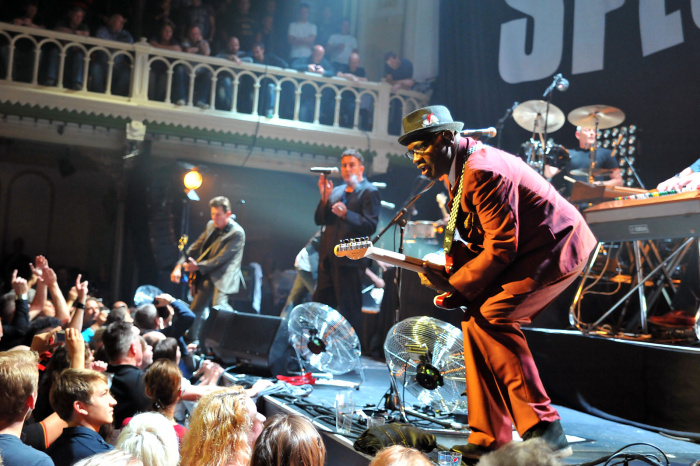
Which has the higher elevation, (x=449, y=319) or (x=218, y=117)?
(x=218, y=117)

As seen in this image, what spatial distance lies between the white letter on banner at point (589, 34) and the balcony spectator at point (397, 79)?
4472 millimetres

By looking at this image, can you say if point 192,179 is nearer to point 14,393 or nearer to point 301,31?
point 301,31

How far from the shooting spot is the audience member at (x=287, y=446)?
2.04 m

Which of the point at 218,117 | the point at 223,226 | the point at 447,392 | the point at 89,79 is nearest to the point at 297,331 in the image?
the point at 447,392

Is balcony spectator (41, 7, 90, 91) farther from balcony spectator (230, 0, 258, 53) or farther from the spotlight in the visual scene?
balcony spectator (230, 0, 258, 53)

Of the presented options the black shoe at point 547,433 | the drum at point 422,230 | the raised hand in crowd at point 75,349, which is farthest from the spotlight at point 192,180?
the black shoe at point 547,433

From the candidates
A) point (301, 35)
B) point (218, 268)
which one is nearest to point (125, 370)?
point (218, 268)

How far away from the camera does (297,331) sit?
5.61 metres

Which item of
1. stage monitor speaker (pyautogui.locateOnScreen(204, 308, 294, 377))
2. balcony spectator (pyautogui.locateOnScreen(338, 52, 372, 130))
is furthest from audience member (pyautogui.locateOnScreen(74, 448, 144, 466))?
balcony spectator (pyautogui.locateOnScreen(338, 52, 372, 130))

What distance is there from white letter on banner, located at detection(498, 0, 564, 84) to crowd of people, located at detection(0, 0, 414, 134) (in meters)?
3.06

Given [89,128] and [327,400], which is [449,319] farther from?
[89,128]

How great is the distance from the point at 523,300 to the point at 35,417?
10.4 feet

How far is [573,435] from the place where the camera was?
3852mm

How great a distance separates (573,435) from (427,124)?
6.86ft
